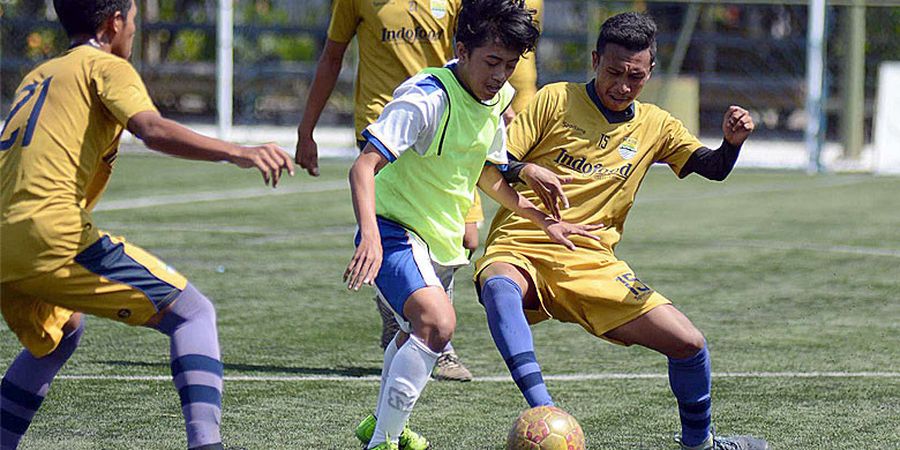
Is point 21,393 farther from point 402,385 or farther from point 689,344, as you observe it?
point 689,344

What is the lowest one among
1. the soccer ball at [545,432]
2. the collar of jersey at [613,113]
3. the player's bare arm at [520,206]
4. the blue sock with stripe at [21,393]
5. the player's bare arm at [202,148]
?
the soccer ball at [545,432]

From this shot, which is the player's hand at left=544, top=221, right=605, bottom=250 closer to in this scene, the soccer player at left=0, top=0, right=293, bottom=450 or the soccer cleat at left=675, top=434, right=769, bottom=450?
the soccer cleat at left=675, top=434, right=769, bottom=450

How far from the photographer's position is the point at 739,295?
28.7 ft

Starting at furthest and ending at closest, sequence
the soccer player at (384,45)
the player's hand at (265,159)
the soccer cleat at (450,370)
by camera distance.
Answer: the soccer player at (384,45)
the soccer cleat at (450,370)
the player's hand at (265,159)

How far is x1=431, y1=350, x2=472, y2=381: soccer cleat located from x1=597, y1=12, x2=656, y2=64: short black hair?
5.43 feet

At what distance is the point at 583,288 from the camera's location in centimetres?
511

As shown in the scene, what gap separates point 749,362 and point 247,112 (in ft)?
49.8

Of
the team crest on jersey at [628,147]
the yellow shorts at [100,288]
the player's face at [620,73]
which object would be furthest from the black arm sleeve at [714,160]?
the yellow shorts at [100,288]

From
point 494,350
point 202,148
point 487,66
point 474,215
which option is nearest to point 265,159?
point 202,148

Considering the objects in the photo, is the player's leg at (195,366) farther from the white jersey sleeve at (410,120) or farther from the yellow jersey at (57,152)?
the white jersey sleeve at (410,120)

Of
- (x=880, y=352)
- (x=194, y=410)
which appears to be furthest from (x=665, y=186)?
(x=194, y=410)

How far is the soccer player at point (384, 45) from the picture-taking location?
21.6ft

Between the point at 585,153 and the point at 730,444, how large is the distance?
1.19m

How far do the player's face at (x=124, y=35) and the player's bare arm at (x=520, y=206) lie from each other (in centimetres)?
136
